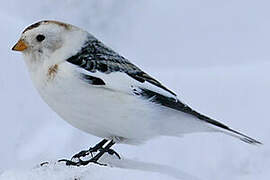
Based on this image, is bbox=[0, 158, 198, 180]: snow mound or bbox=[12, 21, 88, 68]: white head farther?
bbox=[12, 21, 88, 68]: white head

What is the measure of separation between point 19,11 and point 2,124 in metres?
0.81

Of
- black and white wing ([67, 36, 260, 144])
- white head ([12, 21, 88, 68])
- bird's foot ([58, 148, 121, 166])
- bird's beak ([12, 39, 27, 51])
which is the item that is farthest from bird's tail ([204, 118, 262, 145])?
bird's beak ([12, 39, 27, 51])

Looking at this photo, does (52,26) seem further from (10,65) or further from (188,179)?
(10,65)

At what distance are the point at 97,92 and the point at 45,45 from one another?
0.89 ft

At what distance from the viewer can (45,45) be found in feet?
9.59

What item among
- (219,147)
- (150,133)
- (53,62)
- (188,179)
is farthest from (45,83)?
(219,147)

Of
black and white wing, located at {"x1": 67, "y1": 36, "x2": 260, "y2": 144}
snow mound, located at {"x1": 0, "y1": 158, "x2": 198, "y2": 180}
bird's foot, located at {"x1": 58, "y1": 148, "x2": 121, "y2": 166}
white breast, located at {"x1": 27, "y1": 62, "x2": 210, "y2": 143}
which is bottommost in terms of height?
snow mound, located at {"x1": 0, "y1": 158, "x2": 198, "y2": 180}

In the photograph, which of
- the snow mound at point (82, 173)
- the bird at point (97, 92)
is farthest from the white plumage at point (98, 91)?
the snow mound at point (82, 173)

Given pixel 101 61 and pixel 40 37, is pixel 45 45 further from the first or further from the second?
pixel 101 61

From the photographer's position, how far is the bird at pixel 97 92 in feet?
9.32

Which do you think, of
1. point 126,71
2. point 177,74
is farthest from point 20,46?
point 177,74

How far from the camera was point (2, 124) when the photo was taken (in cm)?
405

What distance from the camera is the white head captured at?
2.90 meters

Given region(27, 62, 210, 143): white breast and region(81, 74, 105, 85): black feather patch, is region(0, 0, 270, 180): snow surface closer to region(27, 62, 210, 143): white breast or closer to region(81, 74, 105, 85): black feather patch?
region(27, 62, 210, 143): white breast
